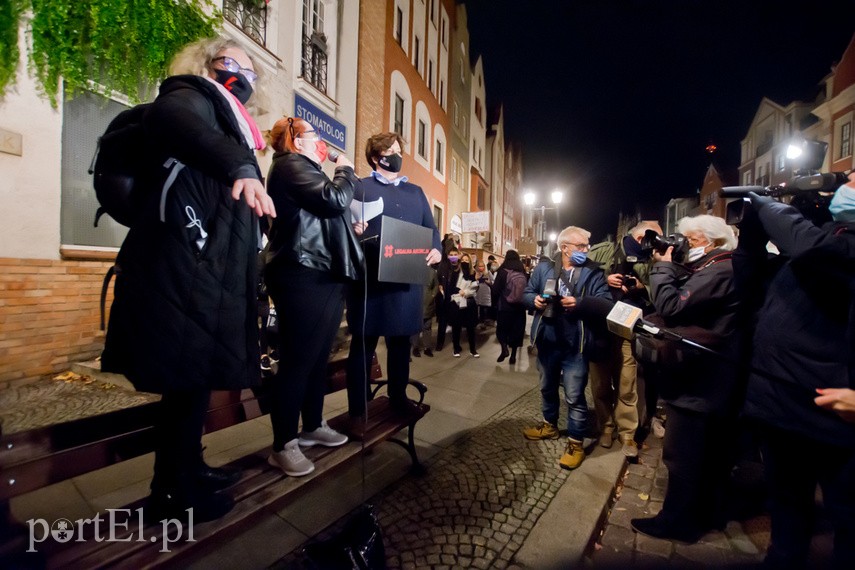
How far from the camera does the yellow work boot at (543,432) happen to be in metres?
3.68

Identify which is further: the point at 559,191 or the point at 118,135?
the point at 559,191

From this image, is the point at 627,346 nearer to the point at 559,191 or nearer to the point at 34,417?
the point at 34,417

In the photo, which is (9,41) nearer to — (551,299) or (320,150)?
(320,150)

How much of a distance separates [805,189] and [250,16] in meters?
8.58

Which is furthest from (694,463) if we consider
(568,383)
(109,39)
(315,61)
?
(315,61)

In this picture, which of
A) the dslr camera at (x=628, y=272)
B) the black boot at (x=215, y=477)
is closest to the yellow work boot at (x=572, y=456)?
the dslr camera at (x=628, y=272)

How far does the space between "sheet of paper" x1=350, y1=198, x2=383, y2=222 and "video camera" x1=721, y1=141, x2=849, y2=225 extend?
2.00 meters

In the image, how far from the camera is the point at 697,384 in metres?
2.30

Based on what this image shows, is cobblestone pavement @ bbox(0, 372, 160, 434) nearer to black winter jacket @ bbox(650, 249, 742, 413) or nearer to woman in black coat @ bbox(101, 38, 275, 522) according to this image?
woman in black coat @ bbox(101, 38, 275, 522)

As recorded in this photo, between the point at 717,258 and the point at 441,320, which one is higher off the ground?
the point at 717,258

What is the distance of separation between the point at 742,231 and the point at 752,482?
7.64 feet

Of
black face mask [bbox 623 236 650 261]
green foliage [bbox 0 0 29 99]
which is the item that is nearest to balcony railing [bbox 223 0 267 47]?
green foliage [bbox 0 0 29 99]

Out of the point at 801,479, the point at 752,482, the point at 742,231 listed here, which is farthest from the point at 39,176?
the point at 752,482

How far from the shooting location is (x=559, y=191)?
1216cm
